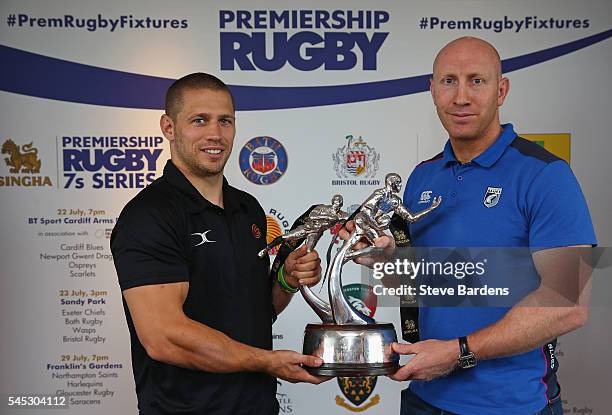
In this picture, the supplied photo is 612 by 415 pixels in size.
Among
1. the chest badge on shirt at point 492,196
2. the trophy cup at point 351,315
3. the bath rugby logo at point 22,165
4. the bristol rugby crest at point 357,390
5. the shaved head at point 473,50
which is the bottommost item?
the bristol rugby crest at point 357,390

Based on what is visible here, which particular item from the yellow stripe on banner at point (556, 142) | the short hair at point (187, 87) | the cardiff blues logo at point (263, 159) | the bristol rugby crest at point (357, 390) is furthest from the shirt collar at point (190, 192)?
the yellow stripe on banner at point (556, 142)

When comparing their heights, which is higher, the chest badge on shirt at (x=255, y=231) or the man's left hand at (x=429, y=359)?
the chest badge on shirt at (x=255, y=231)

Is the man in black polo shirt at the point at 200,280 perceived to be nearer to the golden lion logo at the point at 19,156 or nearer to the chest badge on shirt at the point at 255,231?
the chest badge on shirt at the point at 255,231

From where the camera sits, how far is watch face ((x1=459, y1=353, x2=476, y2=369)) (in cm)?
196

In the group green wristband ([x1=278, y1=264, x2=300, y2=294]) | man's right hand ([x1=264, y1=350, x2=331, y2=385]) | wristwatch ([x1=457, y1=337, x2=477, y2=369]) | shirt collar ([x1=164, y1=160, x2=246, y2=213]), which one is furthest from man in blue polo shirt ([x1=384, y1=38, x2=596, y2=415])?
shirt collar ([x1=164, y1=160, x2=246, y2=213])

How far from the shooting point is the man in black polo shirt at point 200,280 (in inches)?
78.9

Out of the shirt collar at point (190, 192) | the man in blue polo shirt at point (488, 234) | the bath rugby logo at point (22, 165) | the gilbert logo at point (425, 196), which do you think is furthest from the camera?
the bath rugby logo at point (22, 165)

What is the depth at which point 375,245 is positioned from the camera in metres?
2.12

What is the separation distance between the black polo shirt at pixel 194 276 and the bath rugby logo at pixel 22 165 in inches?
56.7

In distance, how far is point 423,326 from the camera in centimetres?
225

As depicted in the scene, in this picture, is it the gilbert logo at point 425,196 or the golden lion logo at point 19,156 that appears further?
the golden lion logo at point 19,156

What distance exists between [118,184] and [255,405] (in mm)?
1648

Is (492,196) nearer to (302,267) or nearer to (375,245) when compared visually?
(375,245)

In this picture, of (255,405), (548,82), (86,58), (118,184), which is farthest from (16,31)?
(548,82)
